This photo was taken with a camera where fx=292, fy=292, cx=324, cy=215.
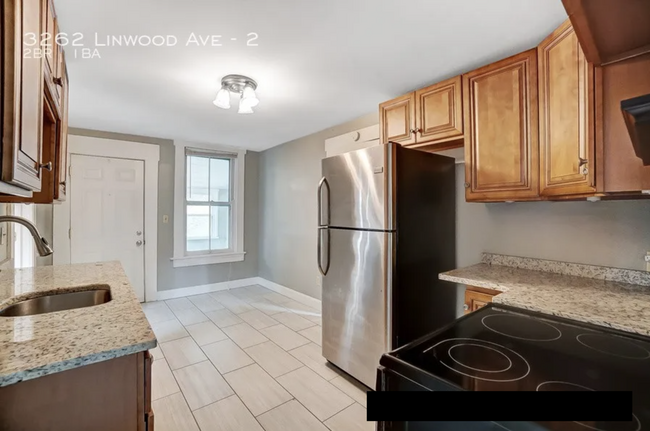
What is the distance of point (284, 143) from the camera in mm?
4328

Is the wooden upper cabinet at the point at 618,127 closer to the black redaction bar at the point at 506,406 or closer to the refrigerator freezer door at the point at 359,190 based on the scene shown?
the black redaction bar at the point at 506,406

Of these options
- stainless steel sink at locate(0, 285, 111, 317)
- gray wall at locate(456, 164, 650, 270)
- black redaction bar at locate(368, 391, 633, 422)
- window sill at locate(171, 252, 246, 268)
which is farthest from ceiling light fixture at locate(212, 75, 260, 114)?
window sill at locate(171, 252, 246, 268)

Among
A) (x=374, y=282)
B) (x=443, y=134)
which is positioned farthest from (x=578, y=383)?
(x=443, y=134)

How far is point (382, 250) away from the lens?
1923mm

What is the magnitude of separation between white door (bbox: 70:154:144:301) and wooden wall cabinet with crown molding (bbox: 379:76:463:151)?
3353 millimetres

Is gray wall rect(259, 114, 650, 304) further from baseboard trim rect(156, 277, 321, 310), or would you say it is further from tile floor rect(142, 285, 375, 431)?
tile floor rect(142, 285, 375, 431)

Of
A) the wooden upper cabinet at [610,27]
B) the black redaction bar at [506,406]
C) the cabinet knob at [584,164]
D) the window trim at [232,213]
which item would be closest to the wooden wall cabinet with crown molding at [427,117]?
the cabinet knob at [584,164]

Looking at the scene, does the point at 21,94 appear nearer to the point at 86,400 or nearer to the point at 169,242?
the point at 86,400

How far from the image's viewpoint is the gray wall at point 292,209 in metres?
3.77

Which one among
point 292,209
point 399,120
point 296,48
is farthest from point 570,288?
point 292,209

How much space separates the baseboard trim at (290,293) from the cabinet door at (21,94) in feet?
10.3

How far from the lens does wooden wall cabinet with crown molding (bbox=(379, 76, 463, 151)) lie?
1970 millimetres

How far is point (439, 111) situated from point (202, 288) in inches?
156

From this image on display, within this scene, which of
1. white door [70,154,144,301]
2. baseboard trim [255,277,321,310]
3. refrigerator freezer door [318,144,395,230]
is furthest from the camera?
baseboard trim [255,277,321,310]
